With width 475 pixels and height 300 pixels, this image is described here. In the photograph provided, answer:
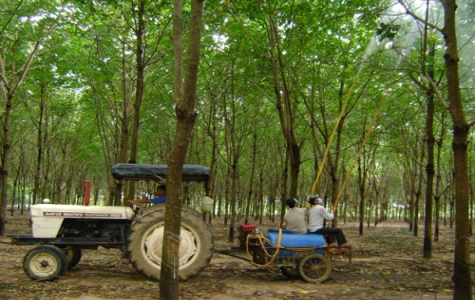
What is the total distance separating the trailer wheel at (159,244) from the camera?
26.6 feet

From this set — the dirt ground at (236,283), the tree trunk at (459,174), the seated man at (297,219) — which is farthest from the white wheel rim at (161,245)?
the tree trunk at (459,174)

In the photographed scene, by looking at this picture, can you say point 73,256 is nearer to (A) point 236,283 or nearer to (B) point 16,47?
(A) point 236,283

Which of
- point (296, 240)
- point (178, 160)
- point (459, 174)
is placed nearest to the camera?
point (178, 160)

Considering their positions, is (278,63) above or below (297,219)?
above

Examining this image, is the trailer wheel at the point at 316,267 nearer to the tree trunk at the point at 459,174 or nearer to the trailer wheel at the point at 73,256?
the tree trunk at the point at 459,174

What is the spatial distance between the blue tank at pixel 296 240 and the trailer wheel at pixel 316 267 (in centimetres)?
17

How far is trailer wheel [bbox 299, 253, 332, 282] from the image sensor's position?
8.64 m

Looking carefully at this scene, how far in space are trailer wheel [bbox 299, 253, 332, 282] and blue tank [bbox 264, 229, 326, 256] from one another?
0.57ft

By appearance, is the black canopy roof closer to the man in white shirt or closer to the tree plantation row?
the tree plantation row

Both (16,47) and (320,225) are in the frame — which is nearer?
(320,225)

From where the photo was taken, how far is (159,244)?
8.20 meters

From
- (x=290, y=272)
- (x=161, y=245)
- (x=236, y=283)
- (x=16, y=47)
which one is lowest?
(x=236, y=283)

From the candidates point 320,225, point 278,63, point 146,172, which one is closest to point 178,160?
point 146,172

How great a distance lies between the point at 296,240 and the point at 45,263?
4.99 metres
